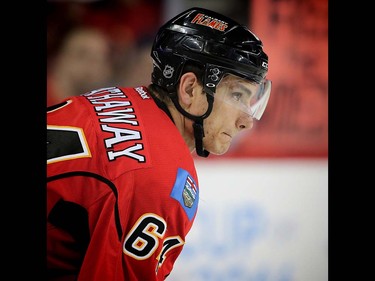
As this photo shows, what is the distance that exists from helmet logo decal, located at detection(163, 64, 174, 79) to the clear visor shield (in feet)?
0.55

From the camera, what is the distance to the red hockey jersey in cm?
154

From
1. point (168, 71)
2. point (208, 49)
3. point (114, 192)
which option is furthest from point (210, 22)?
point (114, 192)

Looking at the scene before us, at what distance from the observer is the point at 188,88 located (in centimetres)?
191

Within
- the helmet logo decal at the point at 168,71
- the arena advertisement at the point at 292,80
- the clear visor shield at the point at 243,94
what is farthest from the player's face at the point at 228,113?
the arena advertisement at the point at 292,80

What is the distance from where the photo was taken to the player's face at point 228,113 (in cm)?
193

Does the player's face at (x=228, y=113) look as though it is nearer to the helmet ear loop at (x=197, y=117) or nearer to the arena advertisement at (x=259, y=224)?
the helmet ear loop at (x=197, y=117)

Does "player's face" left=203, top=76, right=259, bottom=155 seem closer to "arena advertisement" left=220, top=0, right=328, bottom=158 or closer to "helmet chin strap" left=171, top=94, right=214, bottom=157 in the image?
"helmet chin strap" left=171, top=94, right=214, bottom=157

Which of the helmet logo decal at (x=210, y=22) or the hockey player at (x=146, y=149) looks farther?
the helmet logo decal at (x=210, y=22)

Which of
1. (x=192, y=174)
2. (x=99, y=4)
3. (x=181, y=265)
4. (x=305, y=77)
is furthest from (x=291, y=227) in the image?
(x=99, y=4)

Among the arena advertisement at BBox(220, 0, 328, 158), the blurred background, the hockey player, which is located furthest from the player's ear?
the arena advertisement at BBox(220, 0, 328, 158)

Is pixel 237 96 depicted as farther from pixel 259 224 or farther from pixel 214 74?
pixel 259 224

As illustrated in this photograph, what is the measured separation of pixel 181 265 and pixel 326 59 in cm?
106
